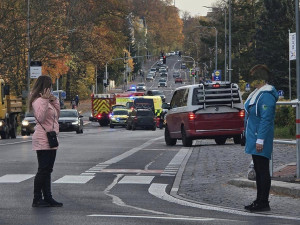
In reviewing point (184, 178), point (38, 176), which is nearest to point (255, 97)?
point (38, 176)

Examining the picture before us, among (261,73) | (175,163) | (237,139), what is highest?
(261,73)

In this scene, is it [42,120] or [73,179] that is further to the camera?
[73,179]

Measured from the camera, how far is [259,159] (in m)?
13.2

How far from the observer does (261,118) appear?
1300 cm

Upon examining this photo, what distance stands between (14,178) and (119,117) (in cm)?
5741

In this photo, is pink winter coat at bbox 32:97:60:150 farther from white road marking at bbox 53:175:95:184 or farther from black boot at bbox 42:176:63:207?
white road marking at bbox 53:175:95:184

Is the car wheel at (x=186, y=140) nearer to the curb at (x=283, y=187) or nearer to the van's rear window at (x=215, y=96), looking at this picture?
the van's rear window at (x=215, y=96)

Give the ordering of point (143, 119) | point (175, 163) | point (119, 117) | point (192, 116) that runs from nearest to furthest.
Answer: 1. point (175, 163)
2. point (192, 116)
3. point (143, 119)
4. point (119, 117)

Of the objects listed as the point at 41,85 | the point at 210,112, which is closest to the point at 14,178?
the point at 41,85

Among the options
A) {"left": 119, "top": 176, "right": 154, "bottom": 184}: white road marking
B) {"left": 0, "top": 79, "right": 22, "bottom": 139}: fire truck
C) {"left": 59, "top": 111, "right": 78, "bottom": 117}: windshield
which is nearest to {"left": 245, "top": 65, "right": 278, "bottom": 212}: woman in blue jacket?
{"left": 119, "top": 176, "right": 154, "bottom": 184}: white road marking

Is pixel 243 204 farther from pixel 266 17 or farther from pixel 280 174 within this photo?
pixel 266 17

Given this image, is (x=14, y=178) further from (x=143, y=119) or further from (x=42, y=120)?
(x=143, y=119)

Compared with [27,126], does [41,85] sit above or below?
above

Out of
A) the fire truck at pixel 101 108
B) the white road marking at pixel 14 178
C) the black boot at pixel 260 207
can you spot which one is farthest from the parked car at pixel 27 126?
the black boot at pixel 260 207
